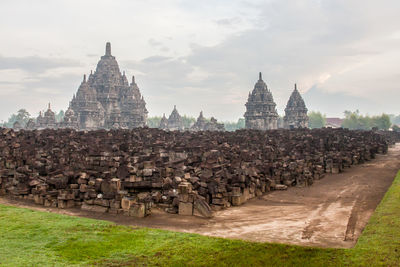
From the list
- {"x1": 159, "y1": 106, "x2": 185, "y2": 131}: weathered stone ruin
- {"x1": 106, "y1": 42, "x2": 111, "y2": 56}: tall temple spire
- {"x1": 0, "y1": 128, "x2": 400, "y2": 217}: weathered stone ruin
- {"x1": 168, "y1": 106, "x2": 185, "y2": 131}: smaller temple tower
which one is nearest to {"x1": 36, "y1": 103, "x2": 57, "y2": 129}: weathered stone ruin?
{"x1": 106, "y1": 42, "x2": 111, "y2": 56}: tall temple spire

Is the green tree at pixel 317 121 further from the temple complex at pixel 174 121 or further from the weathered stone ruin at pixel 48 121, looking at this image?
the weathered stone ruin at pixel 48 121

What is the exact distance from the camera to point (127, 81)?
65.2m

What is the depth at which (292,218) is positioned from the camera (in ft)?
28.1

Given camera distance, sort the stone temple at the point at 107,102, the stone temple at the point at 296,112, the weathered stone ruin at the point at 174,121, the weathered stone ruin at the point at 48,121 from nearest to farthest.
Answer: the weathered stone ruin at the point at 48,121, the stone temple at the point at 107,102, the stone temple at the point at 296,112, the weathered stone ruin at the point at 174,121

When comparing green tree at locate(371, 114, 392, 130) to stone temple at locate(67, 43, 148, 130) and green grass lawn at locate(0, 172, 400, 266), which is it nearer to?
stone temple at locate(67, 43, 148, 130)

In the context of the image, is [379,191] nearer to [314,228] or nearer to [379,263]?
[314,228]

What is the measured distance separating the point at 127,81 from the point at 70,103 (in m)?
13.2

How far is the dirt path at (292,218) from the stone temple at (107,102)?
42.5m

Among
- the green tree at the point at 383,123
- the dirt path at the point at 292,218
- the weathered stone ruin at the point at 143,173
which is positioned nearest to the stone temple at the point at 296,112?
the weathered stone ruin at the point at 143,173

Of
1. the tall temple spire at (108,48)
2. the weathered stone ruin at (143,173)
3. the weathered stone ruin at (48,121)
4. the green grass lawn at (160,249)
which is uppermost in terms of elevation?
the tall temple spire at (108,48)

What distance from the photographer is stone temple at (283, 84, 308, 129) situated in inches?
2232

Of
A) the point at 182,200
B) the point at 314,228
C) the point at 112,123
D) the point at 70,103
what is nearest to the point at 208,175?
the point at 182,200

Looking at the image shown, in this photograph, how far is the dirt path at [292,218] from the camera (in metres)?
7.09

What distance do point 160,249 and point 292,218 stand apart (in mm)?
3873
